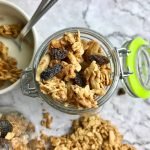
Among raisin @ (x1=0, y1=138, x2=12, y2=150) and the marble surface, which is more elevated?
the marble surface

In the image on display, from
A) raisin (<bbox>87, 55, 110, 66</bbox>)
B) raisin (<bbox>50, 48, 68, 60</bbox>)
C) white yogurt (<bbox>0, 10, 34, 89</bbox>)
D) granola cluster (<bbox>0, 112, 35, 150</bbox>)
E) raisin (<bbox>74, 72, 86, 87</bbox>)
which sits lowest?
granola cluster (<bbox>0, 112, 35, 150</bbox>)

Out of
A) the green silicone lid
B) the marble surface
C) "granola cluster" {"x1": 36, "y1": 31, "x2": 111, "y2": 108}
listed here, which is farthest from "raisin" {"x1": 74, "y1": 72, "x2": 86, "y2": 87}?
the marble surface

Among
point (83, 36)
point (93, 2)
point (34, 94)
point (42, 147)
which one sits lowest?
point (42, 147)

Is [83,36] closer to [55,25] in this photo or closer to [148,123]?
[55,25]

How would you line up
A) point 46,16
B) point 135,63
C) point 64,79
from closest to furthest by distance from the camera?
point 64,79, point 135,63, point 46,16

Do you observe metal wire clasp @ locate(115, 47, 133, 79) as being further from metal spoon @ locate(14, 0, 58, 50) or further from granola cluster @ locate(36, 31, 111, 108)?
metal spoon @ locate(14, 0, 58, 50)

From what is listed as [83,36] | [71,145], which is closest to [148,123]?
[71,145]
